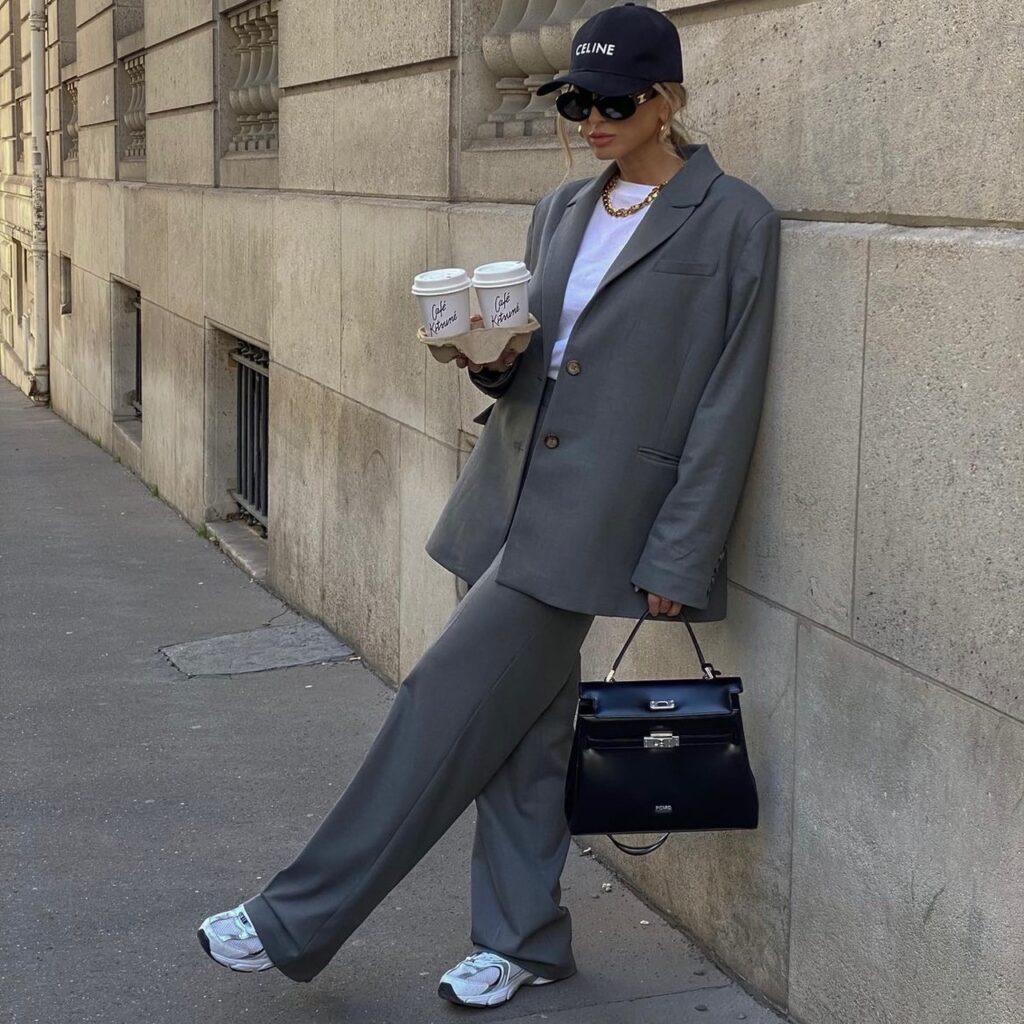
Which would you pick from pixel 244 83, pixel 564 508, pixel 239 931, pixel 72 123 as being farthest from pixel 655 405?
pixel 72 123

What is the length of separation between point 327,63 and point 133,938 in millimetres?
3823

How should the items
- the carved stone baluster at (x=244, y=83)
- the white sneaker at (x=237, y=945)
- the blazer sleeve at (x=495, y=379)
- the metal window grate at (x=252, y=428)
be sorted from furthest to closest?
the metal window grate at (x=252, y=428)
the carved stone baluster at (x=244, y=83)
the white sneaker at (x=237, y=945)
the blazer sleeve at (x=495, y=379)

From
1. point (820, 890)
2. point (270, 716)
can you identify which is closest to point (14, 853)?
point (270, 716)

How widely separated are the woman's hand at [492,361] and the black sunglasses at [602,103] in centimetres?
42

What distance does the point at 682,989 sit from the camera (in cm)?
373

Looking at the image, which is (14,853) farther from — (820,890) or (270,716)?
(820,890)

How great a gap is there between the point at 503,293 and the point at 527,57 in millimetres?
2056

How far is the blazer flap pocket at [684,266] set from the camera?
329 cm

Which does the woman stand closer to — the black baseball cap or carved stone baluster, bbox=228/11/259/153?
the black baseball cap

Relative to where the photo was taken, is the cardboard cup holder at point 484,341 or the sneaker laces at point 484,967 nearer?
the cardboard cup holder at point 484,341

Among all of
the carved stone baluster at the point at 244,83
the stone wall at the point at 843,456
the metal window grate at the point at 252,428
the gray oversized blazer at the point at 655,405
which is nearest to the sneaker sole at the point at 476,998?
the stone wall at the point at 843,456

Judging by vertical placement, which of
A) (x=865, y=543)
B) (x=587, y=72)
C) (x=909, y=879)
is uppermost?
(x=587, y=72)

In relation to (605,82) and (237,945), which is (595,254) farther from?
(237,945)

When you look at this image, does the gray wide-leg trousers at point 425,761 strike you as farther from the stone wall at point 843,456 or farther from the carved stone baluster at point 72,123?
the carved stone baluster at point 72,123
